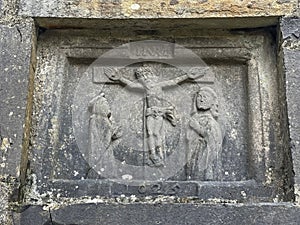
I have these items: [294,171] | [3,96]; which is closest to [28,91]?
[3,96]

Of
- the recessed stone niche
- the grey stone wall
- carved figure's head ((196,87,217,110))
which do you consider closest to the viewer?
the grey stone wall

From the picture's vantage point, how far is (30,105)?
238 centimetres

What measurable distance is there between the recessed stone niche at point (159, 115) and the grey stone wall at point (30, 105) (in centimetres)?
7

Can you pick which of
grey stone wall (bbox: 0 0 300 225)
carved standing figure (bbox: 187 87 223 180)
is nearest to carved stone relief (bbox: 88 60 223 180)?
carved standing figure (bbox: 187 87 223 180)

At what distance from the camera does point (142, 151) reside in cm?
243

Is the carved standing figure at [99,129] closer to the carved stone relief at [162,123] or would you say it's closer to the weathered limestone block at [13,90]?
the carved stone relief at [162,123]

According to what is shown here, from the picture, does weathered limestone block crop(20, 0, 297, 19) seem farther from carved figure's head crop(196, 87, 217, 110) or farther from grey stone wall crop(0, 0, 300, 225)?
carved figure's head crop(196, 87, 217, 110)

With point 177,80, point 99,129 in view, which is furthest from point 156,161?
point 177,80

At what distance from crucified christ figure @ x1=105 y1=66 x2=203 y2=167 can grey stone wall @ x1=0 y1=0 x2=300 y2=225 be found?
25cm

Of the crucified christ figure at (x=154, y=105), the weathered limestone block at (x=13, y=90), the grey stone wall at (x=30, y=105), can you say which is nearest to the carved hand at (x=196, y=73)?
the crucified christ figure at (x=154, y=105)

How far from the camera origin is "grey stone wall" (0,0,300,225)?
213 cm

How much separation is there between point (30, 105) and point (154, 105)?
56 cm

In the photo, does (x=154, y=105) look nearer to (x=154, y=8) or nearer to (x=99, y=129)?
(x=99, y=129)

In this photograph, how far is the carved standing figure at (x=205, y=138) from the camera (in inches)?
93.6
